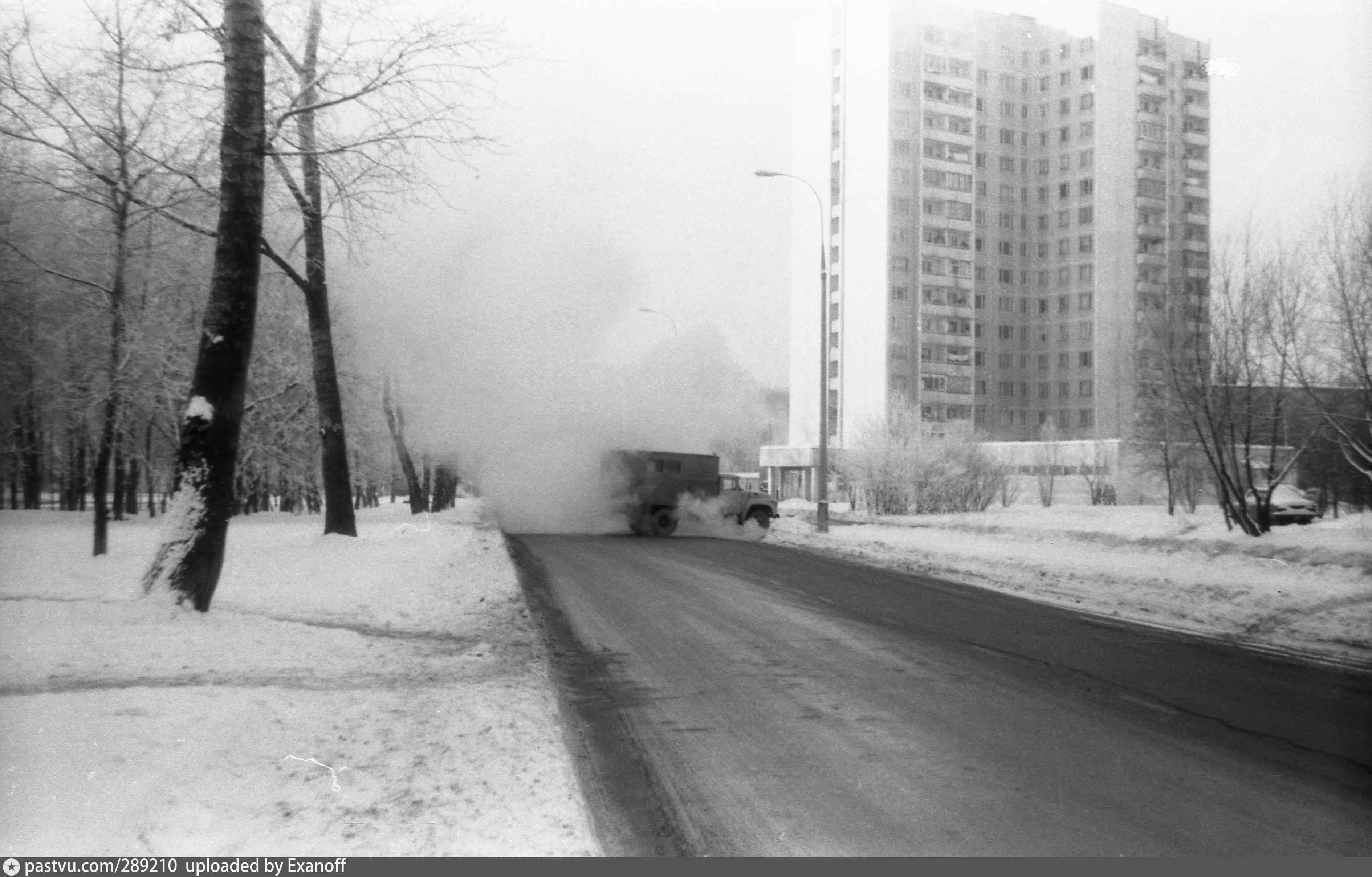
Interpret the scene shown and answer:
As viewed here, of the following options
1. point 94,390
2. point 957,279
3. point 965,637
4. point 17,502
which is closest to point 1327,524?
point 965,637

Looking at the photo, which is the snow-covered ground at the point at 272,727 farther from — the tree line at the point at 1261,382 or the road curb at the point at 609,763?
the tree line at the point at 1261,382

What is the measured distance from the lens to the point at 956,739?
6.20 m

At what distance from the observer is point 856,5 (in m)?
64.6

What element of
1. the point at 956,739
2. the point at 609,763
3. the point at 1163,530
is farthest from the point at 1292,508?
the point at 609,763

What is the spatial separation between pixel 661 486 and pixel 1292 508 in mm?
17359

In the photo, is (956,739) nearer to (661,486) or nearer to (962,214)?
(661,486)

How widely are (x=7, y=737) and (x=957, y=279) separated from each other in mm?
63814

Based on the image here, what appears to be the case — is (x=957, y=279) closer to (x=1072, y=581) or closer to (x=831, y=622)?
(x=1072, y=581)

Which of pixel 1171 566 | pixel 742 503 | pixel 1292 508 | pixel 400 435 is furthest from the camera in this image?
pixel 400 435

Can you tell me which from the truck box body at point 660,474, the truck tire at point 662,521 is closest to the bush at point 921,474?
the truck box body at point 660,474

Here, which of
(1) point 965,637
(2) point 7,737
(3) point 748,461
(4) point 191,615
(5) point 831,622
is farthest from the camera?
(3) point 748,461

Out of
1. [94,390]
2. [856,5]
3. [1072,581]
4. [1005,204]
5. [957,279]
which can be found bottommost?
[1072,581]

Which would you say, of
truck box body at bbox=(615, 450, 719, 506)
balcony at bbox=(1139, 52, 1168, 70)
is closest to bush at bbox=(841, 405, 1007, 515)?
truck box body at bbox=(615, 450, 719, 506)

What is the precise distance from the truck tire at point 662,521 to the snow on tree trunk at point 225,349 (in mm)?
19822
